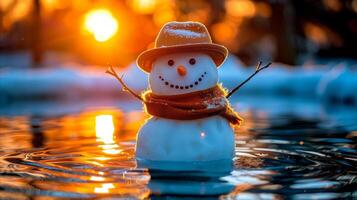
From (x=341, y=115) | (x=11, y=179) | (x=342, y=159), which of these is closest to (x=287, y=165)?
(x=342, y=159)

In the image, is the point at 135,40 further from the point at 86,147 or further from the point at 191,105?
the point at 191,105

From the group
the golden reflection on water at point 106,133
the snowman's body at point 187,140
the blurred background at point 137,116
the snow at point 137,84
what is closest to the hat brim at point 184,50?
the blurred background at point 137,116

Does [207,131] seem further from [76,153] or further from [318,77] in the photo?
[318,77]

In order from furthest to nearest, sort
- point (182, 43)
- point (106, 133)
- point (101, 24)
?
point (101, 24) → point (106, 133) → point (182, 43)

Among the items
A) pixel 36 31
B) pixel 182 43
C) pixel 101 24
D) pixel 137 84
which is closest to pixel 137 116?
pixel 137 84

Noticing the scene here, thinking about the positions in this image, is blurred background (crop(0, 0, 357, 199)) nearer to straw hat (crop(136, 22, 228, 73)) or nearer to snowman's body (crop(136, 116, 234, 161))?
snowman's body (crop(136, 116, 234, 161))

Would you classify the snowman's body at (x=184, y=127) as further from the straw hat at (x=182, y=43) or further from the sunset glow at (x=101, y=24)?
the sunset glow at (x=101, y=24)

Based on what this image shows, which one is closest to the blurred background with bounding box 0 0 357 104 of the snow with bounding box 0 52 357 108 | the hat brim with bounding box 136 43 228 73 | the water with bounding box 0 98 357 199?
the snow with bounding box 0 52 357 108
